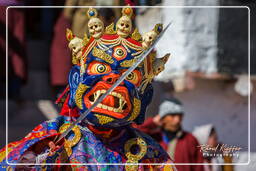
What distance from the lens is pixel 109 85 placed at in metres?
3.29

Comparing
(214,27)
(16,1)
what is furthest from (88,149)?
(214,27)

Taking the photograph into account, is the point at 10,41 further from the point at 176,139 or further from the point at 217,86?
the point at 217,86

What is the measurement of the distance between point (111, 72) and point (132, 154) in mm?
382

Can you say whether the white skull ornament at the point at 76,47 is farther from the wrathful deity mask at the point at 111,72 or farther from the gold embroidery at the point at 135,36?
the gold embroidery at the point at 135,36

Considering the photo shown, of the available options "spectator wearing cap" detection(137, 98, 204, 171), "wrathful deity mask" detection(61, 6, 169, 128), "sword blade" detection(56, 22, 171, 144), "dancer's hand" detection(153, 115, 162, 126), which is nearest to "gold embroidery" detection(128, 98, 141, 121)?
"wrathful deity mask" detection(61, 6, 169, 128)

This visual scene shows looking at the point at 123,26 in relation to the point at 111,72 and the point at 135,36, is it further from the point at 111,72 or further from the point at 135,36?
the point at 111,72

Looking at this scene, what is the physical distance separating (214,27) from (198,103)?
0.59m

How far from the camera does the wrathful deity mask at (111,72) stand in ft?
10.8

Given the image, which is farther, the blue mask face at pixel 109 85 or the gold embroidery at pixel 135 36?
the gold embroidery at pixel 135 36

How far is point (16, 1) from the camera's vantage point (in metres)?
4.11

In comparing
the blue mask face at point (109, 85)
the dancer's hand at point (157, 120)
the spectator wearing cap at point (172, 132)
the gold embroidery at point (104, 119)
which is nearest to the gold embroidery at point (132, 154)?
the blue mask face at point (109, 85)

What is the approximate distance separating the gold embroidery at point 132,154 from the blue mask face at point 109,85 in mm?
96

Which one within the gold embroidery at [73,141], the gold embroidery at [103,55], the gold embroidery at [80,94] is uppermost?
the gold embroidery at [103,55]

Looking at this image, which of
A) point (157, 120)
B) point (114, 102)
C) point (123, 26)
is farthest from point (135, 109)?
point (157, 120)
